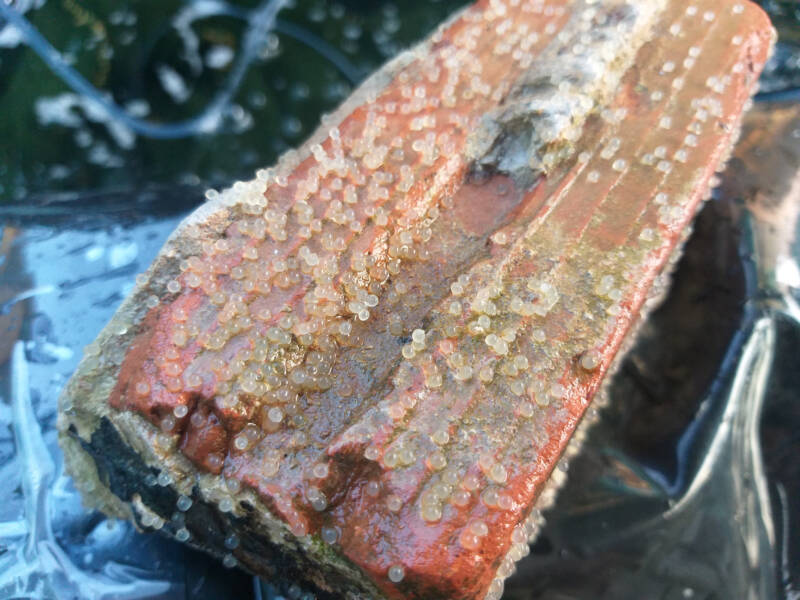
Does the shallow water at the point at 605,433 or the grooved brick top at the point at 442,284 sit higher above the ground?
the grooved brick top at the point at 442,284

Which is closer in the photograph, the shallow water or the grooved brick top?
the grooved brick top

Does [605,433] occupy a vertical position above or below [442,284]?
below

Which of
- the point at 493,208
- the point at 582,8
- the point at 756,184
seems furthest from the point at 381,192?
the point at 756,184

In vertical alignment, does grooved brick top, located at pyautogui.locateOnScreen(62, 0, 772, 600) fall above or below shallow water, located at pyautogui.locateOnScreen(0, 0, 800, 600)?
above

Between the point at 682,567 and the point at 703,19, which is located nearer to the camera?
the point at 682,567

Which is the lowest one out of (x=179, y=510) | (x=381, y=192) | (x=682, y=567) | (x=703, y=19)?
(x=682, y=567)

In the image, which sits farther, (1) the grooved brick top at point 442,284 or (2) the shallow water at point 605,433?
(2) the shallow water at point 605,433

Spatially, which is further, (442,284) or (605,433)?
(605,433)

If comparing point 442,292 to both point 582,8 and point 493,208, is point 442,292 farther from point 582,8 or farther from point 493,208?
point 582,8
